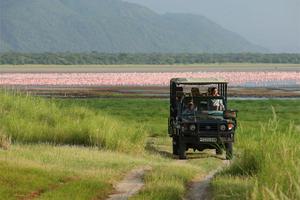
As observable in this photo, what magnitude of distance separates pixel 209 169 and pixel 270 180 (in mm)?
9317

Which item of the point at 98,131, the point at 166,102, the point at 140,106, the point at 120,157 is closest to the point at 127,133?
the point at 98,131

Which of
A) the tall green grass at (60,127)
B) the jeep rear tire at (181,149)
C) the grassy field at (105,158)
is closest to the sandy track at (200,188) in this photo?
the grassy field at (105,158)

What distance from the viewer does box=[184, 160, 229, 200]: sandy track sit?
1961 cm

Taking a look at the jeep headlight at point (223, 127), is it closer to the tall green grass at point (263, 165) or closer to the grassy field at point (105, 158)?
the grassy field at point (105, 158)

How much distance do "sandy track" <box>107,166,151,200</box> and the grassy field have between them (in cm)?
26

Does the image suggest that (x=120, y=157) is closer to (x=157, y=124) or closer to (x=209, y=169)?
(x=209, y=169)

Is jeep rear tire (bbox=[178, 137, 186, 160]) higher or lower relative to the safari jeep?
lower

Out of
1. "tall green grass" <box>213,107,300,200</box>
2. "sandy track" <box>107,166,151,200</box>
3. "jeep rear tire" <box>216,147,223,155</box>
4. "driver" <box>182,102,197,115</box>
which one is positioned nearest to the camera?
"tall green grass" <box>213,107,300,200</box>

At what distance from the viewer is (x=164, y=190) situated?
64.1ft

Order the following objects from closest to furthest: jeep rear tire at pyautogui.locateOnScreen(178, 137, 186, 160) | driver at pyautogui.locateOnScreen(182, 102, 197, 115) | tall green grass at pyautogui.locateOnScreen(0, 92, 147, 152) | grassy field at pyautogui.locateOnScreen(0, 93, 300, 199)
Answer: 1. grassy field at pyautogui.locateOnScreen(0, 93, 300, 199)
2. jeep rear tire at pyautogui.locateOnScreen(178, 137, 186, 160)
3. driver at pyautogui.locateOnScreen(182, 102, 197, 115)
4. tall green grass at pyautogui.locateOnScreen(0, 92, 147, 152)

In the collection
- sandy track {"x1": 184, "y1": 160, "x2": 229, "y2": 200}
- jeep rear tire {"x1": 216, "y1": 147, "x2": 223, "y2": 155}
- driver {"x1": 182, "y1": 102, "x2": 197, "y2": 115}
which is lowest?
jeep rear tire {"x1": 216, "y1": 147, "x2": 223, "y2": 155}

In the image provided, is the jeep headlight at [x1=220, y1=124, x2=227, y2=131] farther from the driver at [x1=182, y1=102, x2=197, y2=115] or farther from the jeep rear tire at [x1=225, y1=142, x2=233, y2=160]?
the driver at [x1=182, y1=102, x2=197, y2=115]

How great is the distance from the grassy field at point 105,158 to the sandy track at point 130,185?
26 centimetres

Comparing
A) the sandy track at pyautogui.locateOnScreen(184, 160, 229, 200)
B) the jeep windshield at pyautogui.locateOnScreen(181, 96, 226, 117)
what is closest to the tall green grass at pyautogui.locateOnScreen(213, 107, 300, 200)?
the sandy track at pyautogui.locateOnScreen(184, 160, 229, 200)
